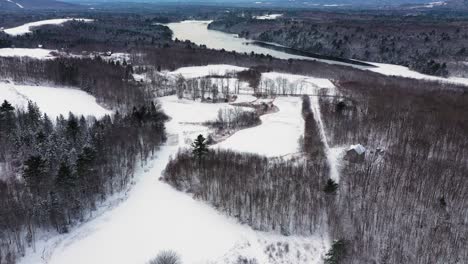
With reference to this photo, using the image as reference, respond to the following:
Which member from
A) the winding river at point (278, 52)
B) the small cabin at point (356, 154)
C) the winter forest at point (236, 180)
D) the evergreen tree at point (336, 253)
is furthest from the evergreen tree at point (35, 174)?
the winding river at point (278, 52)

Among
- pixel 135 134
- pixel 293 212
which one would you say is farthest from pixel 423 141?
pixel 135 134

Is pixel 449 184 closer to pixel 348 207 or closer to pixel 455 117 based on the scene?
pixel 348 207

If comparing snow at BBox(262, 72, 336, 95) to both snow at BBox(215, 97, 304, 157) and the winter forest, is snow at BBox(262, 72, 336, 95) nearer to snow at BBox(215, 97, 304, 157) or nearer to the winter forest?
Answer: the winter forest

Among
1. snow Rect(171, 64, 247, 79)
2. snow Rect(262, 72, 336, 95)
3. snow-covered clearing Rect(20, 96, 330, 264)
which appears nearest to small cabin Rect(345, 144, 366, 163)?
snow-covered clearing Rect(20, 96, 330, 264)

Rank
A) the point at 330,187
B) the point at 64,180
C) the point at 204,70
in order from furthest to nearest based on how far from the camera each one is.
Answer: the point at 204,70 → the point at 330,187 → the point at 64,180

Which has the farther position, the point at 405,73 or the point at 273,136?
the point at 405,73

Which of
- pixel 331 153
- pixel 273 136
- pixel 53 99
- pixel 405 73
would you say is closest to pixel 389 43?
pixel 405 73

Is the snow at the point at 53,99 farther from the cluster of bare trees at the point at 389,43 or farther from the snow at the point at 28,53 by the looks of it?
the cluster of bare trees at the point at 389,43

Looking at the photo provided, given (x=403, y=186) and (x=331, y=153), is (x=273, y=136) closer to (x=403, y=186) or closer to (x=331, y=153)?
(x=331, y=153)
